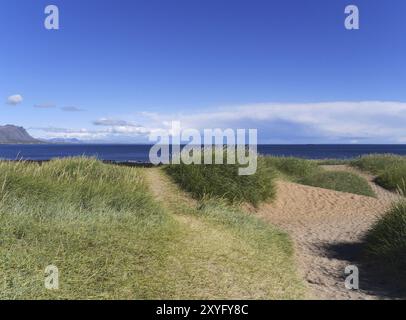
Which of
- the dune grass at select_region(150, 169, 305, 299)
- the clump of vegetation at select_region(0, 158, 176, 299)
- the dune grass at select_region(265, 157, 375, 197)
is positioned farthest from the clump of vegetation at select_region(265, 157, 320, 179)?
the clump of vegetation at select_region(0, 158, 176, 299)

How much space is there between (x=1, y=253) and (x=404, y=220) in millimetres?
7676

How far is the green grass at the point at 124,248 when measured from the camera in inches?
254

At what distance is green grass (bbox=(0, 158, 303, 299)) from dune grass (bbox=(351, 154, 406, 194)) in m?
12.4

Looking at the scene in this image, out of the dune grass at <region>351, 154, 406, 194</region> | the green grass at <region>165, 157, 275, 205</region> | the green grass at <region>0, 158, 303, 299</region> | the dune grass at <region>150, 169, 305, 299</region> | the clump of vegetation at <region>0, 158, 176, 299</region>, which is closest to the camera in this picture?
the clump of vegetation at <region>0, 158, 176, 299</region>

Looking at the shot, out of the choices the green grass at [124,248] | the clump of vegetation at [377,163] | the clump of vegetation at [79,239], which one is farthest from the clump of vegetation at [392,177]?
the clump of vegetation at [79,239]

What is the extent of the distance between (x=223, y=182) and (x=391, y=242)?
689cm

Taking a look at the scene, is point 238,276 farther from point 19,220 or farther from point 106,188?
point 106,188

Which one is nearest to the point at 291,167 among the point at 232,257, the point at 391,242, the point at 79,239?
the point at 391,242

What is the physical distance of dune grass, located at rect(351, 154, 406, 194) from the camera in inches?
884

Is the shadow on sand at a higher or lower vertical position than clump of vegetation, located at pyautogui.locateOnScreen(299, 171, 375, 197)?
lower

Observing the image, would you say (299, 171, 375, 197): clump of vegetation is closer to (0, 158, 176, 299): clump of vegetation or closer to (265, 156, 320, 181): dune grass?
(265, 156, 320, 181): dune grass

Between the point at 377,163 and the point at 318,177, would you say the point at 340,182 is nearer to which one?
the point at 318,177

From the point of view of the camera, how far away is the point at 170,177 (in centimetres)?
1667
